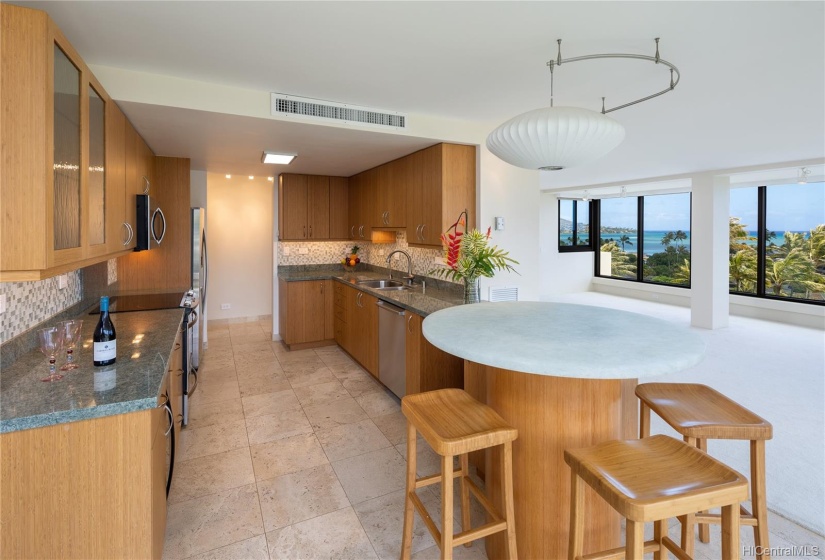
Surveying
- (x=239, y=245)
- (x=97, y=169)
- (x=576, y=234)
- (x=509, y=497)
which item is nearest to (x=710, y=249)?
(x=576, y=234)

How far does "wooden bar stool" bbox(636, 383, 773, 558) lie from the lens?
161 cm

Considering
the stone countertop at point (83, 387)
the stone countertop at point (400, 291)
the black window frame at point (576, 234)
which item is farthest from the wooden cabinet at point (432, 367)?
the black window frame at point (576, 234)

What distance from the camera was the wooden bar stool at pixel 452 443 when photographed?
5.06 ft

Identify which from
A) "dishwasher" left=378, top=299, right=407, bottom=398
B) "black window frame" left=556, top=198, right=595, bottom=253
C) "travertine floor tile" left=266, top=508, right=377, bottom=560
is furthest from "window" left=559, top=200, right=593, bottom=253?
"travertine floor tile" left=266, top=508, right=377, bottom=560

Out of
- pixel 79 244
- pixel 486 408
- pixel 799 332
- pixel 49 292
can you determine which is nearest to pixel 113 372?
pixel 79 244

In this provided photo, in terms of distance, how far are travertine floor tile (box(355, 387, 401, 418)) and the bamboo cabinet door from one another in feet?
8.85

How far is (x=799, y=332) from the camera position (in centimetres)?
639

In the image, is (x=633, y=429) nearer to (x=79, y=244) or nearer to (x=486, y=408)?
(x=486, y=408)

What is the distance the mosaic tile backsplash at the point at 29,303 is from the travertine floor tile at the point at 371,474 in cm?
181

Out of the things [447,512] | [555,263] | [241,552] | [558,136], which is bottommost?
[241,552]

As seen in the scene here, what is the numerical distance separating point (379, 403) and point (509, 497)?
2185 mm

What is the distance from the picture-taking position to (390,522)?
7.12 ft

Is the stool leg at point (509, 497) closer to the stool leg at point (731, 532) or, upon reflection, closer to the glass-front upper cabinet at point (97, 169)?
the stool leg at point (731, 532)

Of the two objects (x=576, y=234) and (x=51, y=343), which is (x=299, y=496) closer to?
(x=51, y=343)
